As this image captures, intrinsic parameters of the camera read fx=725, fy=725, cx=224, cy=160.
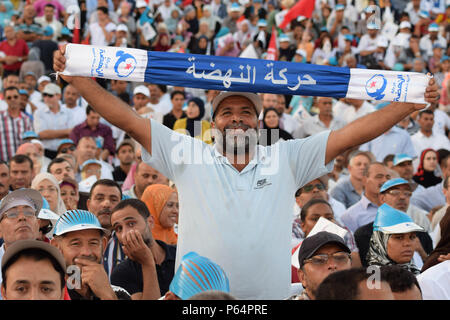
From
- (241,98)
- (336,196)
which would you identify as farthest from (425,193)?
(241,98)

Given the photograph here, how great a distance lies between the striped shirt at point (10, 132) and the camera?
1023cm

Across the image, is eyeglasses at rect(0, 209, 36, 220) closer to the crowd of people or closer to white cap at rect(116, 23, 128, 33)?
the crowd of people

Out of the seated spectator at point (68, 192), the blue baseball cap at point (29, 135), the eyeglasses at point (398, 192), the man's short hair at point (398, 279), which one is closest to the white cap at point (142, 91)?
the blue baseball cap at point (29, 135)

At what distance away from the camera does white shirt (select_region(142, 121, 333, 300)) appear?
3666 millimetres

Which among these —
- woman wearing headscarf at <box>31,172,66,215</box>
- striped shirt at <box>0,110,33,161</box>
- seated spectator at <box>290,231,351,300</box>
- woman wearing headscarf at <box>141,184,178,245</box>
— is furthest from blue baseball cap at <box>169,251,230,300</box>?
striped shirt at <box>0,110,33,161</box>

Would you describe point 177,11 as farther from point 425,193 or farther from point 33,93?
point 425,193

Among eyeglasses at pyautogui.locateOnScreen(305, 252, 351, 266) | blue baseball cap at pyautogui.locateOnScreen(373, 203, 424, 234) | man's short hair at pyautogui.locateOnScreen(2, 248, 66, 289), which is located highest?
man's short hair at pyautogui.locateOnScreen(2, 248, 66, 289)

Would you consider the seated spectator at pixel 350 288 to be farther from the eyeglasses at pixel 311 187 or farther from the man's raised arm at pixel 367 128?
the eyeglasses at pixel 311 187

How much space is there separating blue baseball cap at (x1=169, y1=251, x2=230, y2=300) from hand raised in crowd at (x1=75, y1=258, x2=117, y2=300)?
0.85 m

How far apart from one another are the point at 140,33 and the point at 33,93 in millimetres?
4077

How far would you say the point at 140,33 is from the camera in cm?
1563

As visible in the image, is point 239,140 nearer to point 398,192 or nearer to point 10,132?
point 398,192

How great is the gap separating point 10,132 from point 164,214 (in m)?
4.84

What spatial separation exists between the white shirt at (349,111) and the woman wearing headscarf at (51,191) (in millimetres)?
5866
